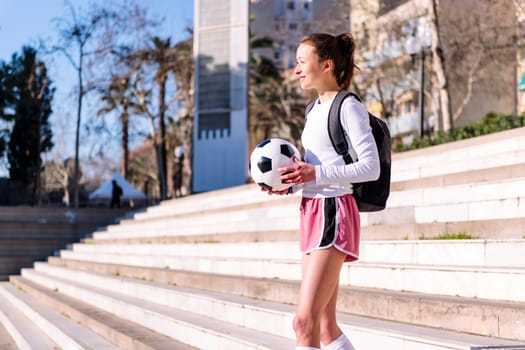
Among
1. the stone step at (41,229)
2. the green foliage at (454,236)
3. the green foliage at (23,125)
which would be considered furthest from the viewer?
the green foliage at (23,125)

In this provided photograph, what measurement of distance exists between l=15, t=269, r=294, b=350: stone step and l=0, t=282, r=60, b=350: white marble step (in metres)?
0.86

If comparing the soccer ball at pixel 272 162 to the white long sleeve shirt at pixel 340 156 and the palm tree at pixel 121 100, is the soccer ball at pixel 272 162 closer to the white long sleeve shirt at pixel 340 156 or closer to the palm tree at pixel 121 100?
the white long sleeve shirt at pixel 340 156

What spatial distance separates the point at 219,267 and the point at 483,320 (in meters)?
5.52

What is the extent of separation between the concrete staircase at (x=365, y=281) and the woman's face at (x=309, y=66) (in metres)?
1.38

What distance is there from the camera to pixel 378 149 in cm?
343

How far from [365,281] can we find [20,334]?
6101 mm

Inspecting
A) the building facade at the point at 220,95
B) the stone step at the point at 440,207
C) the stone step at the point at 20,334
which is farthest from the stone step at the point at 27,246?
the stone step at the point at 440,207

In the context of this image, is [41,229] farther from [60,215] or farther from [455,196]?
[455,196]

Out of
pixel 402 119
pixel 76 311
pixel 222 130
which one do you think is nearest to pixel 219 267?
pixel 76 311

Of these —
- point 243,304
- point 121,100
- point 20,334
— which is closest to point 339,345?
point 243,304

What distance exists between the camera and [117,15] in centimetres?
3256

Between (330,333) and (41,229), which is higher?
(41,229)

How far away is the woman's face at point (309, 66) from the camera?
11.5 feet

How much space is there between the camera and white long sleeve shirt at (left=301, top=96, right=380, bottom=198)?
3.32m
